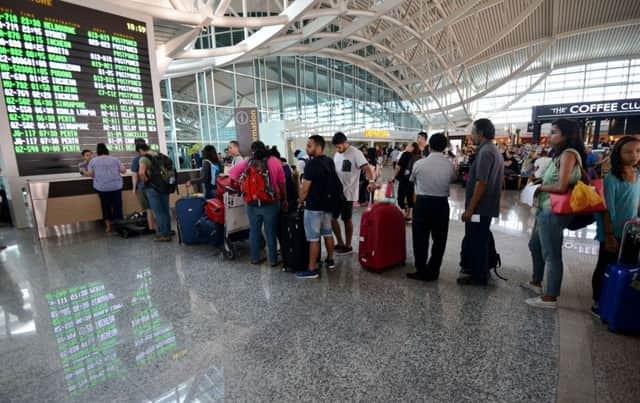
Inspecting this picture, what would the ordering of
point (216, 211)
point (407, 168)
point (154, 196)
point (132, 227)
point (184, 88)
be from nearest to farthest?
point (216, 211) < point (154, 196) < point (132, 227) < point (407, 168) < point (184, 88)

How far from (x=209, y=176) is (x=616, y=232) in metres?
5.43

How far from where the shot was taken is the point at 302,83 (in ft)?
67.6

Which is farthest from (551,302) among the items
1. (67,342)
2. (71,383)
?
(67,342)

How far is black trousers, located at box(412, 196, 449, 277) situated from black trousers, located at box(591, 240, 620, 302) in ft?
Answer: 4.12

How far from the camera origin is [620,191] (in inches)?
96.3

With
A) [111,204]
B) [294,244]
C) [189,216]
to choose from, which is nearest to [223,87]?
[111,204]

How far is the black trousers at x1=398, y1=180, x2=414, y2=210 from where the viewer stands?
19.9ft

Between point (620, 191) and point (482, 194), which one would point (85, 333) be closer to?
point (482, 194)

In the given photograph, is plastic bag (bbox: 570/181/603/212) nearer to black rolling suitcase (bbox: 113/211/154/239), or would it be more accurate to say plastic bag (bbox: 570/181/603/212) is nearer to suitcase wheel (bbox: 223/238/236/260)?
suitcase wheel (bbox: 223/238/236/260)

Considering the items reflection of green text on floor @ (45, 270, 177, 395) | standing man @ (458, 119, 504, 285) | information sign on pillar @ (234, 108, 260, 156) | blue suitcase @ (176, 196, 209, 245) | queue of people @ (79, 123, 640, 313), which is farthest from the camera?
information sign on pillar @ (234, 108, 260, 156)

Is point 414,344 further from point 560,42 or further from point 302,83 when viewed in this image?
point 560,42

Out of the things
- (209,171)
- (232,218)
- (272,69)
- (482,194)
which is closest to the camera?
(482,194)

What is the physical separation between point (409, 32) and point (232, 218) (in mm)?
19782

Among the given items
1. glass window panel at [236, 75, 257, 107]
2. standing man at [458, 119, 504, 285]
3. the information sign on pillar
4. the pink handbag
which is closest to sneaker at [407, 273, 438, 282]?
standing man at [458, 119, 504, 285]
